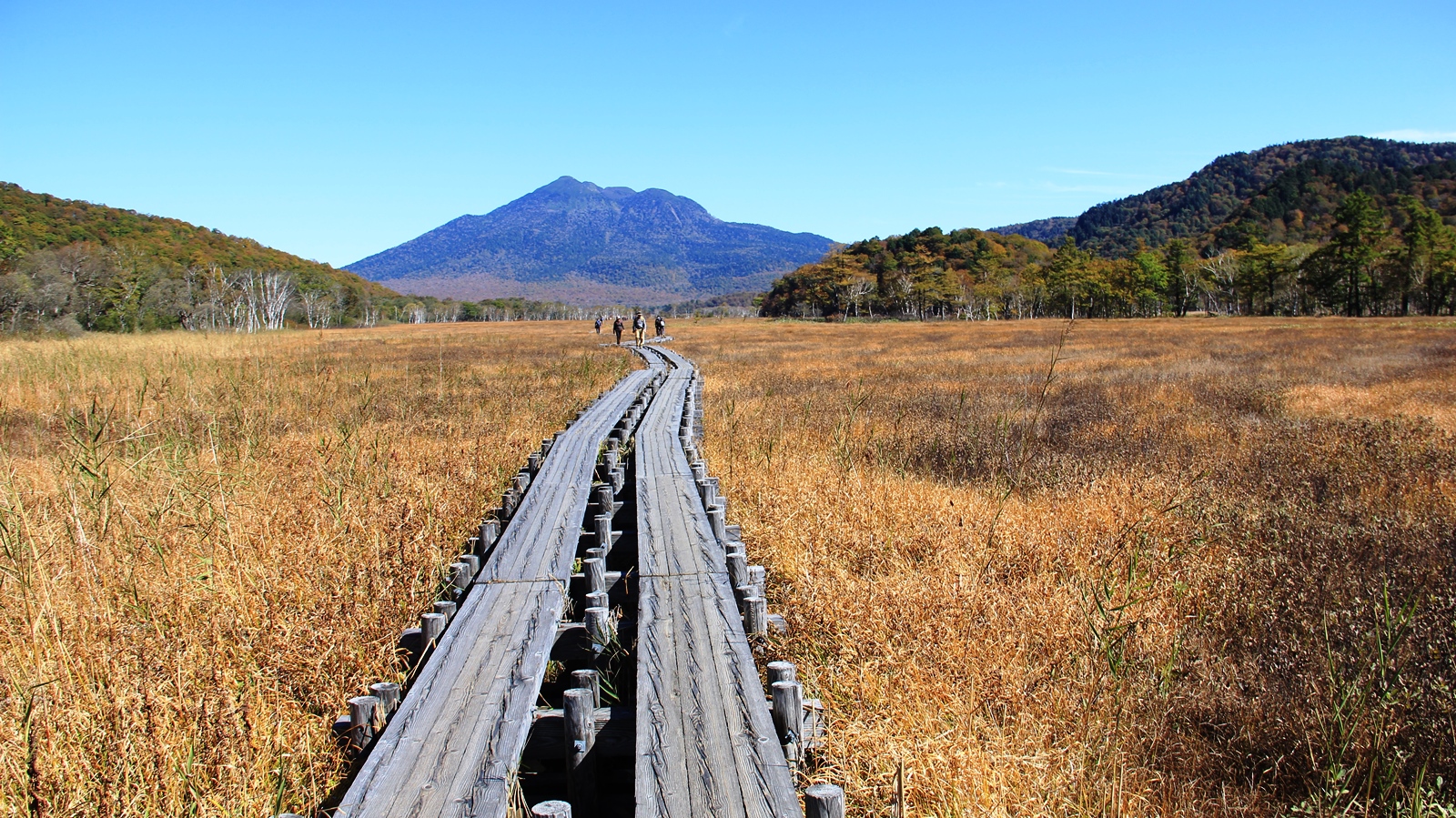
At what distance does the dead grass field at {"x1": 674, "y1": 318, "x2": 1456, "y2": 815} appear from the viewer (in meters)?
2.67

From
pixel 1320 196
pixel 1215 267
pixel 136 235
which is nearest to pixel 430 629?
pixel 1215 267

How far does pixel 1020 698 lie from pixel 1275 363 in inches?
788

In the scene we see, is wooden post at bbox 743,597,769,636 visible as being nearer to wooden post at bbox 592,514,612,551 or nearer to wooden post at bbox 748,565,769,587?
wooden post at bbox 748,565,769,587

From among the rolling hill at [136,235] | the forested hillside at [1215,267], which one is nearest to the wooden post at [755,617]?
the forested hillside at [1215,267]

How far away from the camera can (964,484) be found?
6594 mm

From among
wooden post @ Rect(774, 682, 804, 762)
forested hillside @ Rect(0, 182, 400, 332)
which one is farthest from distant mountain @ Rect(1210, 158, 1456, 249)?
wooden post @ Rect(774, 682, 804, 762)

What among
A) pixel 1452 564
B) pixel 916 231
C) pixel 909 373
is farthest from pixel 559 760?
pixel 916 231

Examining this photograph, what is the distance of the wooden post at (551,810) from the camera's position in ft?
6.50

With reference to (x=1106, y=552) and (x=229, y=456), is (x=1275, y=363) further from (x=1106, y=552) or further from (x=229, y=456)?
(x=229, y=456)

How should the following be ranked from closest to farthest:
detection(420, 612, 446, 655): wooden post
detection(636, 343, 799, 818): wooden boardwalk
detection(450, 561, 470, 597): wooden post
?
detection(636, 343, 799, 818): wooden boardwalk
detection(420, 612, 446, 655): wooden post
detection(450, 561, 470, 597): wooden post

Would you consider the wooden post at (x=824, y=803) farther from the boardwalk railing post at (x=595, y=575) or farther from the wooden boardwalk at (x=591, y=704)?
the boardwalk railing post at (x=595, y=575)

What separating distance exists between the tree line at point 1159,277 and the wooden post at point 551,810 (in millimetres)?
55999

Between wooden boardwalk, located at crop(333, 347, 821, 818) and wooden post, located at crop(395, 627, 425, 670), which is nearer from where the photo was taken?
wooden boardwalk, located at crop(333, 347, 821, 818)

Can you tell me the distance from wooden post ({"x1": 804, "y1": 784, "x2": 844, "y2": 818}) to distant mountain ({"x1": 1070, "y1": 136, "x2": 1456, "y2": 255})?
15136 centimetres
